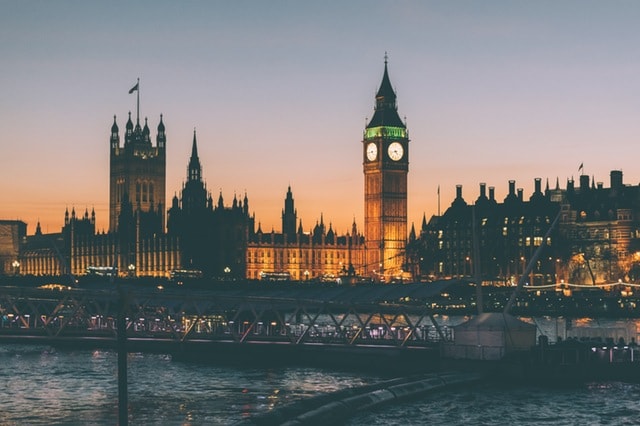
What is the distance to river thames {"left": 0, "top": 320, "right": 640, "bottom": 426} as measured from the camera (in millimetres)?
47250

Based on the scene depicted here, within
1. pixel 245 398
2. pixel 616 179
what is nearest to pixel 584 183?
pixel 616 179

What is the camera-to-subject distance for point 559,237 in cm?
18150

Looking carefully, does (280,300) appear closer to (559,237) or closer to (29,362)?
(29,362)

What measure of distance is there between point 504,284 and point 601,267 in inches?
507

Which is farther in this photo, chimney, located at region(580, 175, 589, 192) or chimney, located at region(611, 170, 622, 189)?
chimney, located at region(580, 175, 589, 192)

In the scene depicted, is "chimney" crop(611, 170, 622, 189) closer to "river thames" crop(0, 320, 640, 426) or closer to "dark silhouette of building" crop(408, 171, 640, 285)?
"dark silhouette of building" crop(408, 171, 640, 285)

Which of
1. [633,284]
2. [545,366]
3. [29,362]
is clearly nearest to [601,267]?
[633,284]

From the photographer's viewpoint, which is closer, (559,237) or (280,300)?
(280,300)

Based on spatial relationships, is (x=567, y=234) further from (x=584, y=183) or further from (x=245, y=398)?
(x=245, y=398)

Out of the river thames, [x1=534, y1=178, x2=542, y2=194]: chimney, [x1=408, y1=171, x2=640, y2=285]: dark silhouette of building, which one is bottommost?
the river thames

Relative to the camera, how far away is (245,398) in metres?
53.8

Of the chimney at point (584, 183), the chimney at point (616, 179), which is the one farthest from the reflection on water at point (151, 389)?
the chimney at point (584, 183)

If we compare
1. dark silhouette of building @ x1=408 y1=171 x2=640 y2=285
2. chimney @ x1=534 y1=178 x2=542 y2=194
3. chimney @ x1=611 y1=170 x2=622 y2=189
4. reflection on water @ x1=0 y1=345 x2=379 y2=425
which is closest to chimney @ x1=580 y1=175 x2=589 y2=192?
dark silhouette of building @ x1=408 y1=171 x2=640 y2=285

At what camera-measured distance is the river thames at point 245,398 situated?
47.2 metres
